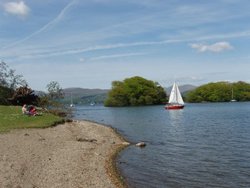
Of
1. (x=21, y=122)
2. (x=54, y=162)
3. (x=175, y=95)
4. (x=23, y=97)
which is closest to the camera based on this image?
(x=54, y=162)

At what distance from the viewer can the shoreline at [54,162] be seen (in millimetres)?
20531

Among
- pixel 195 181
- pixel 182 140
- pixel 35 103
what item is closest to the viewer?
pixel 195 181

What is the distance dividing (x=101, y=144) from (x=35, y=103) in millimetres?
45344

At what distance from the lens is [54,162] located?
2562 cm

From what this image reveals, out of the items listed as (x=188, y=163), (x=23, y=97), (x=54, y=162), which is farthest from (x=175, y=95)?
(x=54, y=162)

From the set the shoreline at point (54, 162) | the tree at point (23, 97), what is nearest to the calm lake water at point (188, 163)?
the shoreline at point (54, 162)

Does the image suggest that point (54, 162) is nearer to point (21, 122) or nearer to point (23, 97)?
point (21, 122)

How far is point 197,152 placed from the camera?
37.1 m

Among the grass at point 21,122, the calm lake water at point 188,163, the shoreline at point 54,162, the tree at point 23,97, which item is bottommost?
the calm lake water at point 188,163

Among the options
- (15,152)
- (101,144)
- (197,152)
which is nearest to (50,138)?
(101,144)

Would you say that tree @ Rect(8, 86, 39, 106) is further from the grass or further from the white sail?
the white sail

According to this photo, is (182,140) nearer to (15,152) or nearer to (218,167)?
(218,167)

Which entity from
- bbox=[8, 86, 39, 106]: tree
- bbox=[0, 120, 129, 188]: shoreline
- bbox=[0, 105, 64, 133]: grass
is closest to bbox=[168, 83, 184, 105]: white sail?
Answer: bbox=[8, 86, 39, 106]: tree

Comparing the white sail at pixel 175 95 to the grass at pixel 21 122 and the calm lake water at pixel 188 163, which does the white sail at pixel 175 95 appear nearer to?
the grass at pixel 21 122
